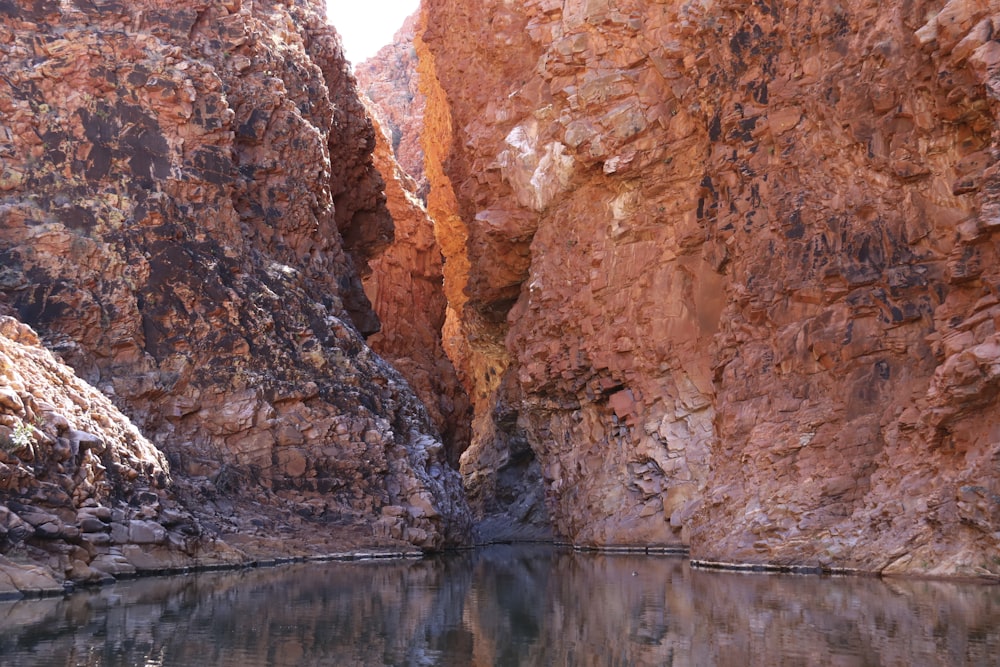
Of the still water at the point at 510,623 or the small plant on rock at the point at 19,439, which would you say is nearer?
the still water at the point at 510,623

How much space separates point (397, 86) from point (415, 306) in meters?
47.6

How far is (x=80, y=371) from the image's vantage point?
1266 inches

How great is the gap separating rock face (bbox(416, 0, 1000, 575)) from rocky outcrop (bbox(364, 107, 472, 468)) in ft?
33.3

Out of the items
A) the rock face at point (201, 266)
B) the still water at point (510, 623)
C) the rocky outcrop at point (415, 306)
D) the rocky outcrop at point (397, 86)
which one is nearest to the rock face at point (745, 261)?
the still water at point (510, 623)

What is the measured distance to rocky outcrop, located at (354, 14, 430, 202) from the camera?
93.6 m

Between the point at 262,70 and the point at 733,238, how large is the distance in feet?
62.6

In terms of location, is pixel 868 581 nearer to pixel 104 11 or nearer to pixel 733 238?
pixel 733 238

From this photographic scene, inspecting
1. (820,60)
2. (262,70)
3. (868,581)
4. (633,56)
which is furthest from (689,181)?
(868,581)

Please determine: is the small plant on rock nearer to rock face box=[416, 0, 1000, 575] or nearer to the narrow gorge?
the narrow gorge

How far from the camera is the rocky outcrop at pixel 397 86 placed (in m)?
93.6

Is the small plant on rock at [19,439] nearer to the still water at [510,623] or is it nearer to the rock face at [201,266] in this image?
the still water at [510,623]

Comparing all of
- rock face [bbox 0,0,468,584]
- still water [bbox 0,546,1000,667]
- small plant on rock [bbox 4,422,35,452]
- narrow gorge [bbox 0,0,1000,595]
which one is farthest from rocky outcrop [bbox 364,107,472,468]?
small plant on rock [bbox 4,422,35,452]

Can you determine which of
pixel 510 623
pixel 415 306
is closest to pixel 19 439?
pixel 510 623

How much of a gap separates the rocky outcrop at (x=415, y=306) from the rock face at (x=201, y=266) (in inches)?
801
